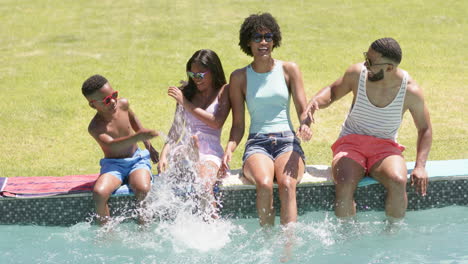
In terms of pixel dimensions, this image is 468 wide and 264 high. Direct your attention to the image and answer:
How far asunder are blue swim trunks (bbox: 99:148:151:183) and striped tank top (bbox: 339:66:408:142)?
6.77ft

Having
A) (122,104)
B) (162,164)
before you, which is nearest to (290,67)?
(162,164)

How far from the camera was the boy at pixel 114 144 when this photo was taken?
569 cm

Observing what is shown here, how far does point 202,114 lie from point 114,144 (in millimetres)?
859

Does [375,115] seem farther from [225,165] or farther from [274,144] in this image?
[225,165]

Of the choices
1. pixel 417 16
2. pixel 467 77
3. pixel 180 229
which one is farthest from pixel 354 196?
pixel 417 16

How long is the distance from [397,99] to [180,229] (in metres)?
2.31

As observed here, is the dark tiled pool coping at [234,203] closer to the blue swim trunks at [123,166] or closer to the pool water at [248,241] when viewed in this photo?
the pool water at [248,241]

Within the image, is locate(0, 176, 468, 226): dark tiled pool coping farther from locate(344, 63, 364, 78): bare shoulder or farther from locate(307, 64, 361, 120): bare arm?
locate(344, 63, 364, 78): bare shoulder

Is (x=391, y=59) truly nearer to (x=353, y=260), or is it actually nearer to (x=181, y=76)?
(x=353, y=260)

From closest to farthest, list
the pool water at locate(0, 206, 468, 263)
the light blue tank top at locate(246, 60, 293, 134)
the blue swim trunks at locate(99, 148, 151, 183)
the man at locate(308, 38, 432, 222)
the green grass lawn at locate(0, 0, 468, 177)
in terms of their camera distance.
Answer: the pool water at locate(0, 206, 468, 263)
the man at locate(308, 38, 432, 222)
the blue swim trunks at locate(99, 148, 151, 183)
the light blue tank top at locate(246, 60, 293, 134)
the green grass lawn at locate(0, 0, 468, 177)

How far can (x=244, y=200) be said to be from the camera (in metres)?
5.94

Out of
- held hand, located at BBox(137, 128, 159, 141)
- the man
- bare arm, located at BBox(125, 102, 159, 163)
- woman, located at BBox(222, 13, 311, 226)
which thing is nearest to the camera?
held hand, located at BBox(137, 128, 159, 141)

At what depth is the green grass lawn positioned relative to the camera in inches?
313

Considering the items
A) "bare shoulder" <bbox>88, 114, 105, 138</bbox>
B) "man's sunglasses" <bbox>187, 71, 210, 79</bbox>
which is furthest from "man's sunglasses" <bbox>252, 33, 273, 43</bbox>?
"bare shoulder" <bbox>88, 114, 105, 138</bbox>
